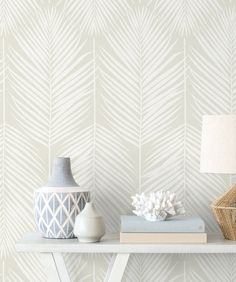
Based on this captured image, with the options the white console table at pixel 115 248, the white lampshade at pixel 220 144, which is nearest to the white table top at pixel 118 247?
the white console table at pixel 115 248

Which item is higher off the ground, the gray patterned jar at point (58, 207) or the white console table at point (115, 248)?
the gray patterned jar at point (58, 207)

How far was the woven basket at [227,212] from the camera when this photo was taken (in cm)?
167

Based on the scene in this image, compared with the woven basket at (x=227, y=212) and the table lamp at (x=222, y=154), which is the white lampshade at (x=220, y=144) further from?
the woven basket at (x=227, y=212)

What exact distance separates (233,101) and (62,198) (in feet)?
2.03

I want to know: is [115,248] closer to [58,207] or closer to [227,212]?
[58,207]

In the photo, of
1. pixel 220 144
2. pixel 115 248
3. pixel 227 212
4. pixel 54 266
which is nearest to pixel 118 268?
pixel 115 248

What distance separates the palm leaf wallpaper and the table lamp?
0.64ft

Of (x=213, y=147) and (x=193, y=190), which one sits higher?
(x=213, y=147)

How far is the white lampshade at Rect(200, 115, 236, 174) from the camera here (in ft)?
5.25

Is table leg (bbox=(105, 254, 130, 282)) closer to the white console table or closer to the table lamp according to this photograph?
the white console table

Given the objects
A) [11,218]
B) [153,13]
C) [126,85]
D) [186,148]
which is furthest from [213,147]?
[11,218]

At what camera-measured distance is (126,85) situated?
1.89 meters

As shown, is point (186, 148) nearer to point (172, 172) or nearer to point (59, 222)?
point (172, 172)

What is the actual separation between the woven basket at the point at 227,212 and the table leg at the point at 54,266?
0.45 m
